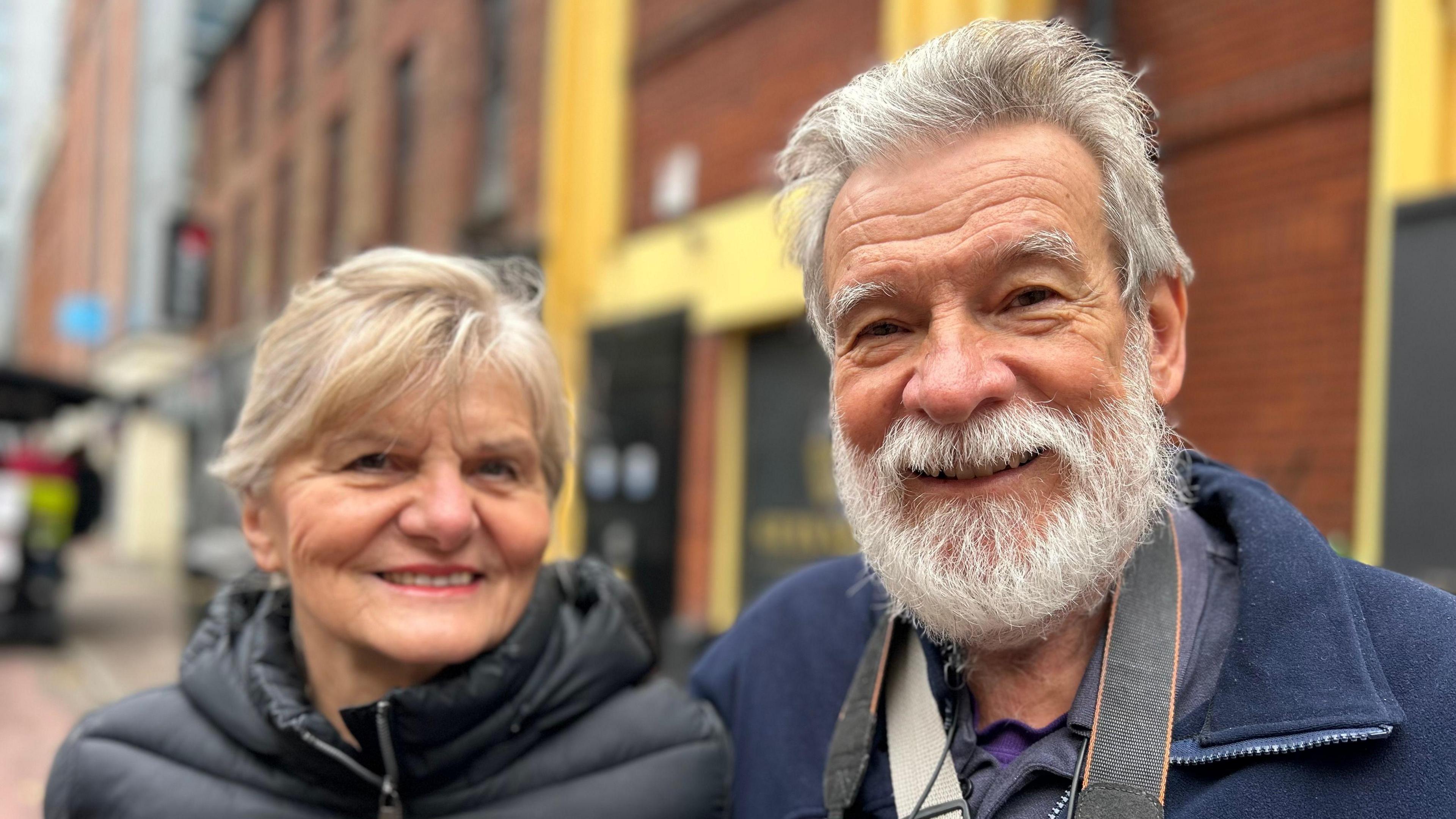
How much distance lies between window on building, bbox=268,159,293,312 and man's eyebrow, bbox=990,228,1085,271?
645 inches

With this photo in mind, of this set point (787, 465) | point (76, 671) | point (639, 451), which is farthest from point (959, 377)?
point (76, 671)

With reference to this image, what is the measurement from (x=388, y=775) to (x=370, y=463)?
517mm

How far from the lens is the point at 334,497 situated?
194 cm

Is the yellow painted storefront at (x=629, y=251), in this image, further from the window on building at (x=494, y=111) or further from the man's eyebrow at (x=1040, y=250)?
the man's eyebrow at (x=1040, y=250)

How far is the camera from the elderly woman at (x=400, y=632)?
1.92 m

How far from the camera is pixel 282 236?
17.5 metres

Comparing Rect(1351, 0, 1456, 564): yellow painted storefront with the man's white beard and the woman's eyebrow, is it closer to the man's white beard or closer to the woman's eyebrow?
the man's white beard

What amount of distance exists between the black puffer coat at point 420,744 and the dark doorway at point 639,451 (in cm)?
513

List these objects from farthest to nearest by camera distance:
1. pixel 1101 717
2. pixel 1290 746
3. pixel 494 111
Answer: pixel 494 111, pixel 1101 717, pixel 1290 746

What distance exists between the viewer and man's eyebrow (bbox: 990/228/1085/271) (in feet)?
5.23

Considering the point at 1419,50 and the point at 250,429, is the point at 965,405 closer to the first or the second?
the point at 250,429

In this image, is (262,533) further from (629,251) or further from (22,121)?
(22,121)

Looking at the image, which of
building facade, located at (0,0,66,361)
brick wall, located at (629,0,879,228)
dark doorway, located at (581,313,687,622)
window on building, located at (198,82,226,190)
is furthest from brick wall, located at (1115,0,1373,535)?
building facade, located at (0,0,66,361)

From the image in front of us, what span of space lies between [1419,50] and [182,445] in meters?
21.6
